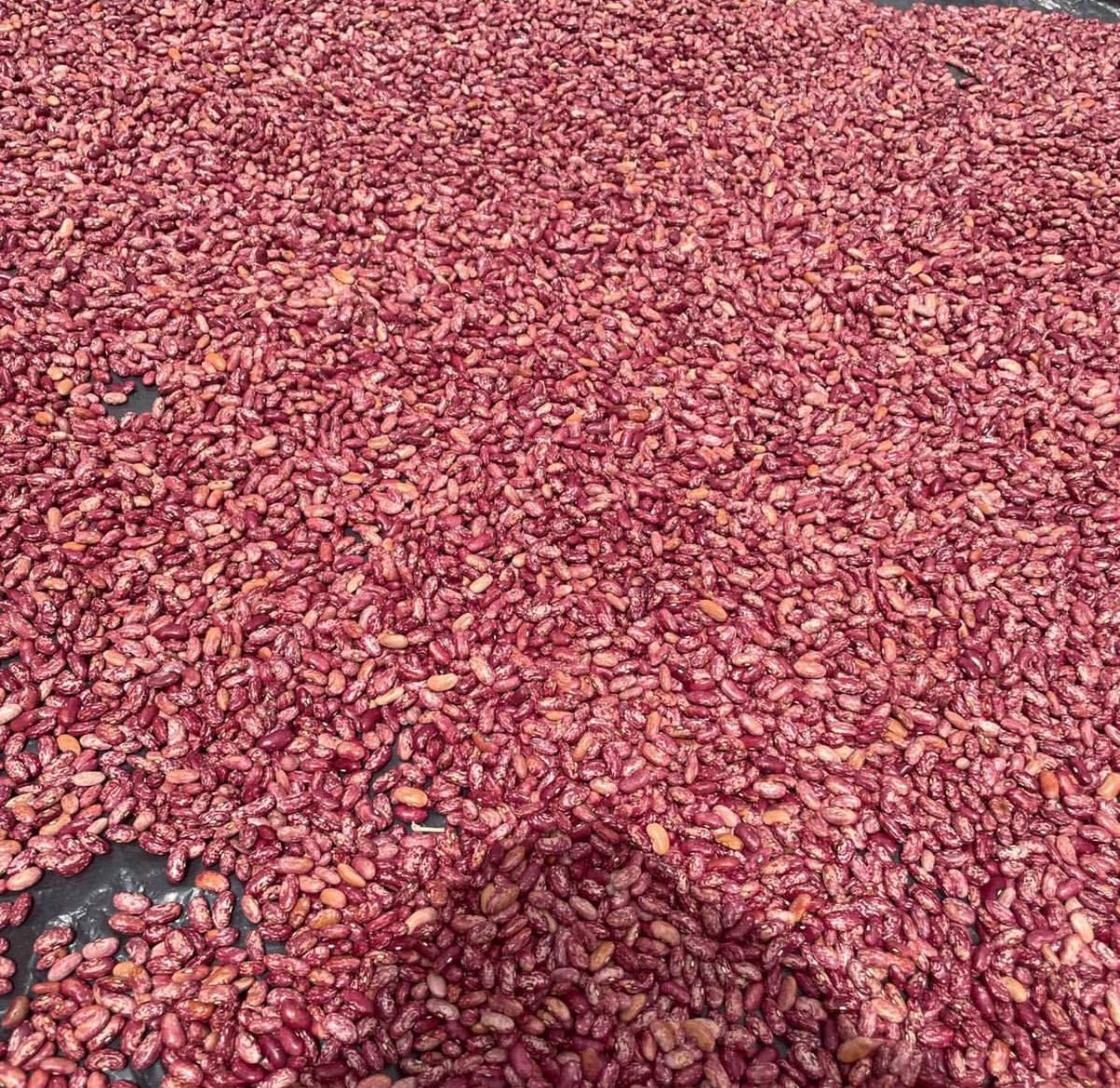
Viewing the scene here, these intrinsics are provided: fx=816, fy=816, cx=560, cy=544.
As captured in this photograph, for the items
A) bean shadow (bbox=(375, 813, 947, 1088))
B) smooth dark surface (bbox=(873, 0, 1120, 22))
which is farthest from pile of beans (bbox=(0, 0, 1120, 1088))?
smooth dark surface (bbox=(873, 0, 1120, 22))

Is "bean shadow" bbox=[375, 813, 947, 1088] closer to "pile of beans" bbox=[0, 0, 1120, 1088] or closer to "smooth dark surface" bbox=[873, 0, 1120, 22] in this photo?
"pile of beans" bbox=[0, 0, 1120, 1088]

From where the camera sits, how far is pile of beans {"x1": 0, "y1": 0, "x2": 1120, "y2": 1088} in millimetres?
2443

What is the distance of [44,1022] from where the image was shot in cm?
234

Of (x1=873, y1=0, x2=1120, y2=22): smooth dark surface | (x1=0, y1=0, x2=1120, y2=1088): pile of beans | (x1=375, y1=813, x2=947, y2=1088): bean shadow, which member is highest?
(x1=873, y1=0, x2=1120, y2=22): smooth dark surface

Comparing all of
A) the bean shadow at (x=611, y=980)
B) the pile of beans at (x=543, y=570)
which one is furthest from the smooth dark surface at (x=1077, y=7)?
the bean shadow at (x=611, y=980)

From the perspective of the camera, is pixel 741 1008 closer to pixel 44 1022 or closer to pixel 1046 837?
pixel 1046 837

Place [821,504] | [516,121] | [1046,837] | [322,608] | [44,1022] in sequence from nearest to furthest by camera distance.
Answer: [44,1022] → [1046,837] → [322,608] → [821,504] → [516,121]

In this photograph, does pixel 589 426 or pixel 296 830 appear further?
pixel 589 426

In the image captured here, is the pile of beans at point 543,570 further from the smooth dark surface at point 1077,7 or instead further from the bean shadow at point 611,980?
the smooth dark surface at point 1077,7

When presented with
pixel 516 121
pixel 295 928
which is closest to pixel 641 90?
pixel 516 121

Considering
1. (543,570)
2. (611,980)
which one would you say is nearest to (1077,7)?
(543,570)

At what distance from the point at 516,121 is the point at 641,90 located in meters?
0.92

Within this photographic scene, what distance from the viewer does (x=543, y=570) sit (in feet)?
10.8

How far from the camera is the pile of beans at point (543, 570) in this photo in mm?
2443
